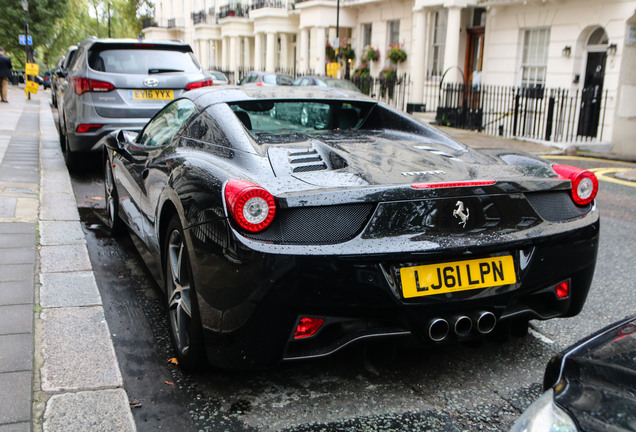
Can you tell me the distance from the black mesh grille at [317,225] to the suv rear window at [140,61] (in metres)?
6.46

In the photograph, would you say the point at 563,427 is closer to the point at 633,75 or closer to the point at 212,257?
the point at 212,257

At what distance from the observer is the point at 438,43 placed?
2478 centimetres

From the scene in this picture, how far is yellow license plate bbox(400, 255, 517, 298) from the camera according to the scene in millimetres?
2621

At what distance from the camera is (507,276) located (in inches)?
109

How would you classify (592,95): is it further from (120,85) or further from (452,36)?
(120,85)

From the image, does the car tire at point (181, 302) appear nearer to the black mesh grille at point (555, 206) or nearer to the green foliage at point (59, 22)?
the black mesh grille at point (555, 206)

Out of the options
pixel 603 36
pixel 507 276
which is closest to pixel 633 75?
pixel 603 36

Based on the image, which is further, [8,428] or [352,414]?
[352,414]

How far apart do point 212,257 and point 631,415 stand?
176 centimetres

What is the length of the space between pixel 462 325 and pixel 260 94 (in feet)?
6.46

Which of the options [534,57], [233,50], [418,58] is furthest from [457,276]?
[233,50]

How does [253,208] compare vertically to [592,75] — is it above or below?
below

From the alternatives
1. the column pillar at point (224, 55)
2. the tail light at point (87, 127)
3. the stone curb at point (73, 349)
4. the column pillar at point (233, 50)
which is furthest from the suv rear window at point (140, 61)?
the column pillar at point (224, 55)

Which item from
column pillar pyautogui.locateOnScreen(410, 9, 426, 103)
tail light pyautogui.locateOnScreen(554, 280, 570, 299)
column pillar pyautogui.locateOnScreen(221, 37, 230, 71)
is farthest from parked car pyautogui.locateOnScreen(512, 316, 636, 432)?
column pillar pyautogui.locateOnScreen(221, 37, 230, 71)
